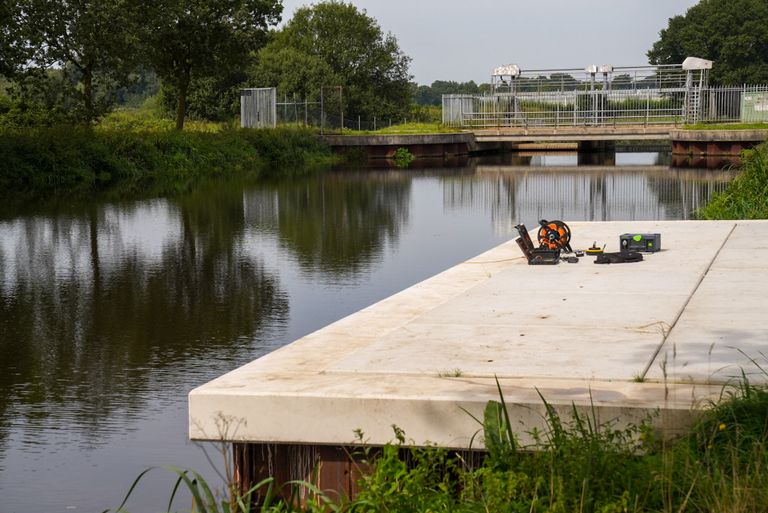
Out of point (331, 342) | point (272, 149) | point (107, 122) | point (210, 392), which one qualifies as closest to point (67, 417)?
point (331, 342)

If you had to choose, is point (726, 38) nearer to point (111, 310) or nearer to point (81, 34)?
point (81, 34)

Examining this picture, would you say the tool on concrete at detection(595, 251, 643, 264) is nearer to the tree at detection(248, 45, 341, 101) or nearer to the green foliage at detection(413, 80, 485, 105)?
the tree at detection(248, 45, 341, 101)

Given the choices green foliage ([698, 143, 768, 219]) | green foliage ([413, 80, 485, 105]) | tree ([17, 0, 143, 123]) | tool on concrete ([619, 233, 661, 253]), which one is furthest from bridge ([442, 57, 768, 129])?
green foliage ([413, 80, 485, 105])

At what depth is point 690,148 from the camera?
43.6 metres

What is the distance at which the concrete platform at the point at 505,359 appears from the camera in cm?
521

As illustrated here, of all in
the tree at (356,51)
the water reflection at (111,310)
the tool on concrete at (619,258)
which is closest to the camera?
the water reflection at (111,310)

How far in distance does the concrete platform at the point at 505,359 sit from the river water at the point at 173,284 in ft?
3.06

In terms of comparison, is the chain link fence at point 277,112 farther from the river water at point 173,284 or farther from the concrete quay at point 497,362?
the concrete quay at point 497,362

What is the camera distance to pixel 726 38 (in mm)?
88688

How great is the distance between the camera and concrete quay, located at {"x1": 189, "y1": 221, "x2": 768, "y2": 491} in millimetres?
5203

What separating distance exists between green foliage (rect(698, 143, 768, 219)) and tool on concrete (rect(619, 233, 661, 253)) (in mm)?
4501

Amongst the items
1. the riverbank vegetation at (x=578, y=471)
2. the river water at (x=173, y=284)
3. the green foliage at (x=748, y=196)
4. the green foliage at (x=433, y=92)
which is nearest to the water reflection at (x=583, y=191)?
the river water at (x=173, y=284)

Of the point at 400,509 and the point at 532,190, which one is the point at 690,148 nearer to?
the point at 532,190

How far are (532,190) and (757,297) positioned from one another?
2100 cm
